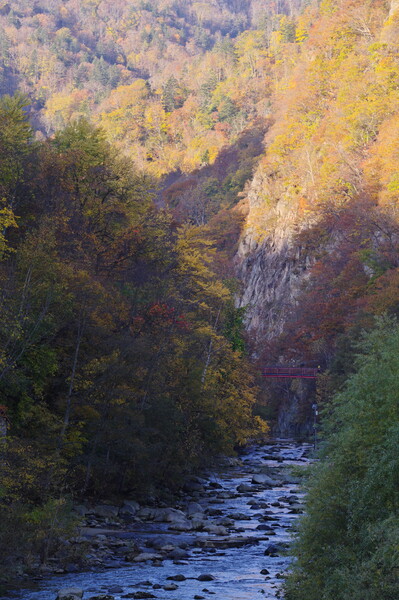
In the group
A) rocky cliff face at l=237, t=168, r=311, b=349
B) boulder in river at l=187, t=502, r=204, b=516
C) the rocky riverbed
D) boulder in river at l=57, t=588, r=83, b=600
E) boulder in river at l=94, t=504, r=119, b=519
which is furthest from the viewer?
rocky cliff face at l=237, t=168, r=311, b=349

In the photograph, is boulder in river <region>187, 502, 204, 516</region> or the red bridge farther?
the red bridge

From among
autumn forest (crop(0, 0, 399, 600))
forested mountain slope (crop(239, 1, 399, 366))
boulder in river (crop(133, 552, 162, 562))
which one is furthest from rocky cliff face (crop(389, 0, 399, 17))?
boulder in river (crop(133, 552, 162, 562))

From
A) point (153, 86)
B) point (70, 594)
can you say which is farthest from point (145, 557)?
point (153, 86)

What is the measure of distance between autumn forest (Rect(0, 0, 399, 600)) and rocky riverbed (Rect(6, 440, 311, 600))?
1406mm

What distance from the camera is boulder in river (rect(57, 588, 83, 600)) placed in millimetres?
16000

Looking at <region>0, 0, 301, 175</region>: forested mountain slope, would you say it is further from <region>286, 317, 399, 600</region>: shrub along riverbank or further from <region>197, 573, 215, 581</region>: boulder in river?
<region>286, 317, 399, 600</region>: shrub along riverbank

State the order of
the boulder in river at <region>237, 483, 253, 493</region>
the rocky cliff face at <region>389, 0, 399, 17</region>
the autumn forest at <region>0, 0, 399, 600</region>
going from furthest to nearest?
the rocky cliff face at <region>389, 0, 399, 17</region> < the boulder in river at <region>237, 483, 253, 493</region> < the autumn forest at <region>0, 0, 399, 600</region>

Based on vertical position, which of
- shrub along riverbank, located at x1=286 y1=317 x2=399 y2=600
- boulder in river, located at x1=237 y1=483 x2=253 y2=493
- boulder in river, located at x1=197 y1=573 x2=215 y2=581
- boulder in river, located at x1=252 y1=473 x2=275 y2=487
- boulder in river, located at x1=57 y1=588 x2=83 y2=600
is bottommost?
boulder in river, located at x1=57 y1=588 x2=83 y2=600

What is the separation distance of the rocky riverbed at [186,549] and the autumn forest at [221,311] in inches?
55.4

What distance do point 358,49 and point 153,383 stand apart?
215 ft

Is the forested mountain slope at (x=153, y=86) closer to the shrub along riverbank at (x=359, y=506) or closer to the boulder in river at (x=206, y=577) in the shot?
the boulder in river at (x=206, y=577)

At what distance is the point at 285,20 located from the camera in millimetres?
140625

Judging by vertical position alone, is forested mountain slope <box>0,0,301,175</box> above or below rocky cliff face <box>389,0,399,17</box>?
above

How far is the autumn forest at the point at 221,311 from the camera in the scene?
1548 centimetres
